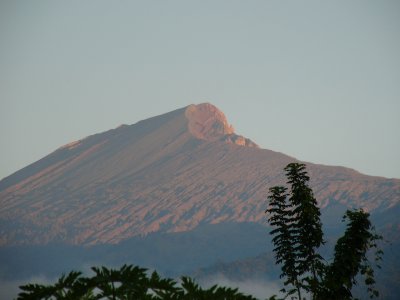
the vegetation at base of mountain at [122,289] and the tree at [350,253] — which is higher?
the vegetation at base of mountain at [122,289]

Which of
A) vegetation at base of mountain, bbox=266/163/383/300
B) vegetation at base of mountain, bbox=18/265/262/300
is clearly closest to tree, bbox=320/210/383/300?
vegetation at base of mountain, bbox=266/163/383/300

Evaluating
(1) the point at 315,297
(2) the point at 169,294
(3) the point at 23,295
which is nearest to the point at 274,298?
(2) the point at 169,294

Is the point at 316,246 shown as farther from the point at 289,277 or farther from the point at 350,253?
the point at 350,253

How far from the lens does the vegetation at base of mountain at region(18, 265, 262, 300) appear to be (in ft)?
45.5

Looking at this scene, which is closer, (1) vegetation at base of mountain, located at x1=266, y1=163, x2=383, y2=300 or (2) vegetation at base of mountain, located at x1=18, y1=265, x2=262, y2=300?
(2) vegetation at base of mountain, located at x1=18, y1=265, x2=262, y2=300

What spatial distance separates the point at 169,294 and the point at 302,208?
35092mm

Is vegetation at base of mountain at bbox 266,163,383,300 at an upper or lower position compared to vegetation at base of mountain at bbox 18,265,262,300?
lower

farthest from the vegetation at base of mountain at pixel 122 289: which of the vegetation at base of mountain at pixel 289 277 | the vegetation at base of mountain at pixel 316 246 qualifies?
the vegetation at base of mountain at pixel 316 246

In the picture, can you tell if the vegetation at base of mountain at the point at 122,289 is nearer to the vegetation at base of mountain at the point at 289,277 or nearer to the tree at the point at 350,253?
the vegetation at base of mountain at the point at 289,277

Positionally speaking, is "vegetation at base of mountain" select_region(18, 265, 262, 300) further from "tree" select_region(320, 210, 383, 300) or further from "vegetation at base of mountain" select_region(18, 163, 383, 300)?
"tree" select_region(320, 210, 383, 300)

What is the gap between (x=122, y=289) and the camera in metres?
13.9

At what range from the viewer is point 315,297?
38.7 meters

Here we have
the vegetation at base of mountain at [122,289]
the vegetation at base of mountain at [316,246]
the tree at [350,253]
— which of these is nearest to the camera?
the vegetation at base of mountain at [122,289]

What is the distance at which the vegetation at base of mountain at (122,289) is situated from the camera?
A: 13.9 meters
